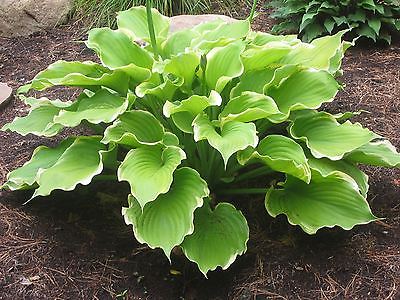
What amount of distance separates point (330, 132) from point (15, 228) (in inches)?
63.2

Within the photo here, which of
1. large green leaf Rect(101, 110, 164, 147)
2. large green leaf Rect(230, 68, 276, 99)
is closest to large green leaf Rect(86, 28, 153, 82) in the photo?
large green leaf Rect(101, 110, 164, 147)

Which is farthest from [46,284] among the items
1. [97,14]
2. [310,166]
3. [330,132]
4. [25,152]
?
[97,14]

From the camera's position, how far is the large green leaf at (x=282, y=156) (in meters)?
2.43

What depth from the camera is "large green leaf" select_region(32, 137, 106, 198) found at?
8.18ft

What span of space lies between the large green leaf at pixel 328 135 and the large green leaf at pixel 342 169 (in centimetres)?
6

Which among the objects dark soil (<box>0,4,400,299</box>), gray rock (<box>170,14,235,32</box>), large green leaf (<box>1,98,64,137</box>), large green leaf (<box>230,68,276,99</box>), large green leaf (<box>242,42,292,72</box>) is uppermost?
large green leaf (<box>242,42,292,72</box>)

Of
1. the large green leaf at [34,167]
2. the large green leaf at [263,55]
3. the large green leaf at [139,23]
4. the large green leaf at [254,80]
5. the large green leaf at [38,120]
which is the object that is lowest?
the large green leaf at [34,167]

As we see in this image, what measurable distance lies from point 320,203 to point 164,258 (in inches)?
30.0

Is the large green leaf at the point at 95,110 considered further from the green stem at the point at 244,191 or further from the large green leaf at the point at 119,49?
the green stem at the point at 244,191

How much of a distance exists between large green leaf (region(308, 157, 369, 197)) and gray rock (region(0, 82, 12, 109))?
7.46 ft

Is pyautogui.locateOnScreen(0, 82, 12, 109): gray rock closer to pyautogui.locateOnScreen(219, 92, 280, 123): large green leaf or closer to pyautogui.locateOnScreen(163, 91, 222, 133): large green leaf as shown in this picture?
pyautogui.locateOnScreen(163, 91, 222, 133): large green leaf

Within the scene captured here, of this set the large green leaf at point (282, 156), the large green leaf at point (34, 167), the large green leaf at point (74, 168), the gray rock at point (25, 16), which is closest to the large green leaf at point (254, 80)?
the large green leaf at point (282, 156)

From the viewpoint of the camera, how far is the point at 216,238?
2.50 meters

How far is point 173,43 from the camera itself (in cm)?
315
